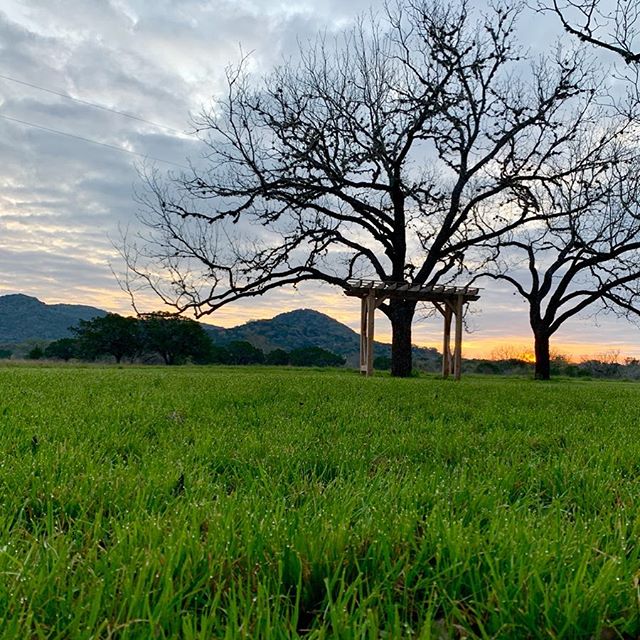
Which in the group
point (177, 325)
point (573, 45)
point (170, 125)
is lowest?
point (177, 325)

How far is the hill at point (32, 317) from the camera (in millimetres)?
92562

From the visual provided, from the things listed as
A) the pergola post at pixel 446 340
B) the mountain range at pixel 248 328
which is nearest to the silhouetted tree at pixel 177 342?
the mountain range at pixel 248 328

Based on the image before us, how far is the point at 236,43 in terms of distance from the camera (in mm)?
14383

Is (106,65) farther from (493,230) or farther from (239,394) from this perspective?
(493,230)

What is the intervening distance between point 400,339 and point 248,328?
59074mm

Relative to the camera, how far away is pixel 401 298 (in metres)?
17.1

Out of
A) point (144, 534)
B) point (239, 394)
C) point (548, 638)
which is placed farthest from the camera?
point (239, 394)

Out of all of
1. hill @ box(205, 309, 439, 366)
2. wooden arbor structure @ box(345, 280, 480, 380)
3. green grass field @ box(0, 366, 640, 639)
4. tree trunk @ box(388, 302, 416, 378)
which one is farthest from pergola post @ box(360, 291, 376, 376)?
hill @ box(205, 309, 439, 366)

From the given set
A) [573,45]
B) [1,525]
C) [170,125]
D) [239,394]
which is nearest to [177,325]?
[170,125]

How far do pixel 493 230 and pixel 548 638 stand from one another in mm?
20285

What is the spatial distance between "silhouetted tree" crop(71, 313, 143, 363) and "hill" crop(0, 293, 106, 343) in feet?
148

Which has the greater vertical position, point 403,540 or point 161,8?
point 161,8

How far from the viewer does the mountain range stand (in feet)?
231

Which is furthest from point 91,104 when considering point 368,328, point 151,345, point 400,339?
point 151,345
